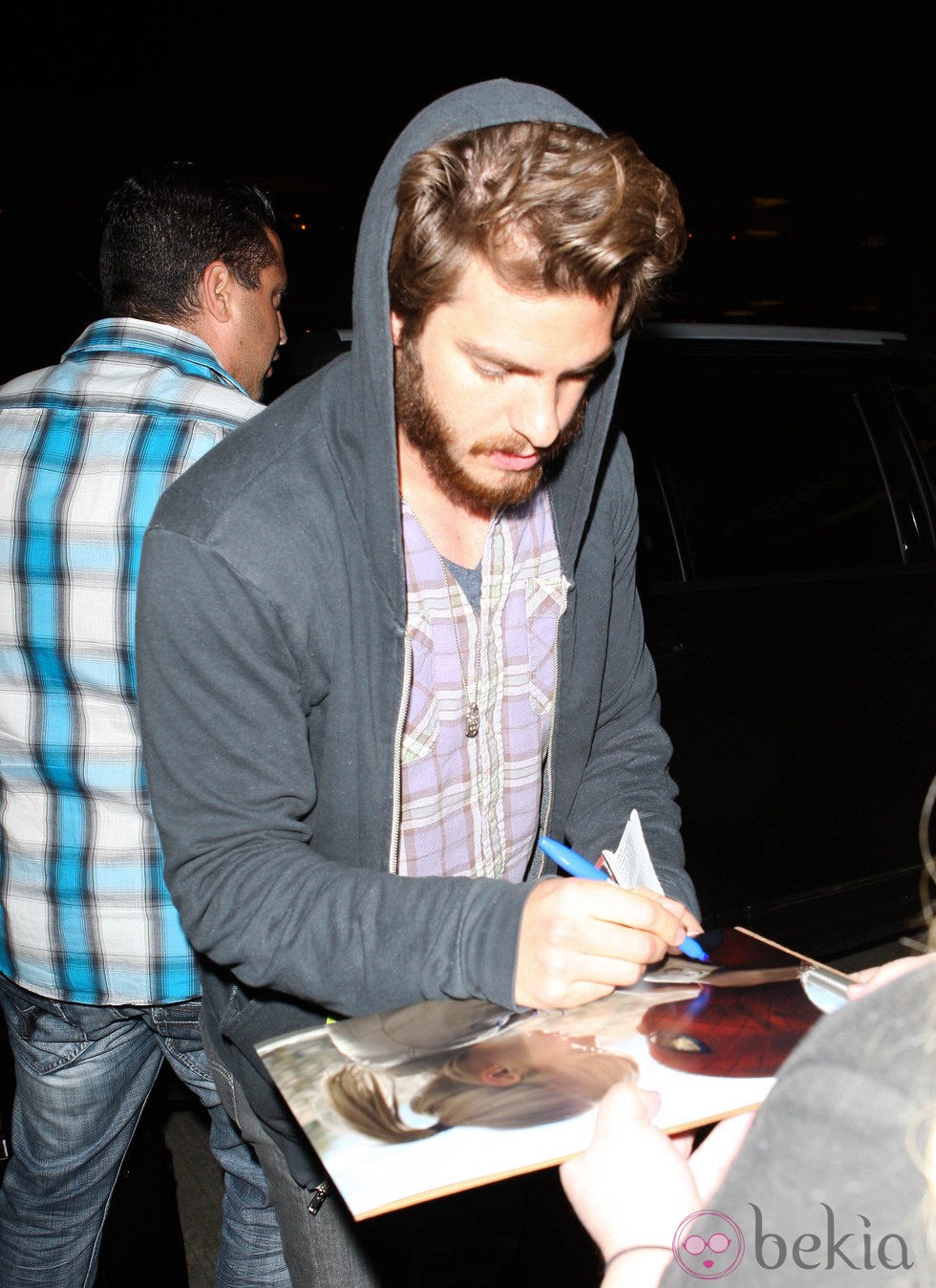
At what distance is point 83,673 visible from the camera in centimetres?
165

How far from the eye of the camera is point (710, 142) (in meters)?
9.38

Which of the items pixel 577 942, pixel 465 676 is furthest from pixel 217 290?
pixel 577 942

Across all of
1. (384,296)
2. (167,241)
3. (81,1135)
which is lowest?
(81,1135)

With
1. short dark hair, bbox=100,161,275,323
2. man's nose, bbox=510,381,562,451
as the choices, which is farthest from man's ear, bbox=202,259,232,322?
man's nose, bbox=510,381,562,451

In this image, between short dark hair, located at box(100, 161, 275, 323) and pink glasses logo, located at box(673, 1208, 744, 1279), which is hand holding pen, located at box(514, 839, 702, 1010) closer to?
pink glasses logo, located at box(673, 1208, 744, 1279)

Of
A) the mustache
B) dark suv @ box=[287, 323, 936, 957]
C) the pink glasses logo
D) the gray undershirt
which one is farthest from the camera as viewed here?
dark suv @ box=[287, 323, 936, 957]

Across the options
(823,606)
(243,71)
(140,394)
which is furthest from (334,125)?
(140,394)

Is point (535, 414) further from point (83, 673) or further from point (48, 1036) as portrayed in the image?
point (48, 1036)

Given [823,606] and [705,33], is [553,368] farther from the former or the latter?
[705,33]

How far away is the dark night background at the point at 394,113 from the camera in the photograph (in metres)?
6.52

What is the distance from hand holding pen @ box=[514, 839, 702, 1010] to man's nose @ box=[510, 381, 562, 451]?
0.57 metres

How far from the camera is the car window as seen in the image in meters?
2.98

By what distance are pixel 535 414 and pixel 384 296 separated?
237mm

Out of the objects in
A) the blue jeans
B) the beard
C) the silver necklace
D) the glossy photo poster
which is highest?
the beard
